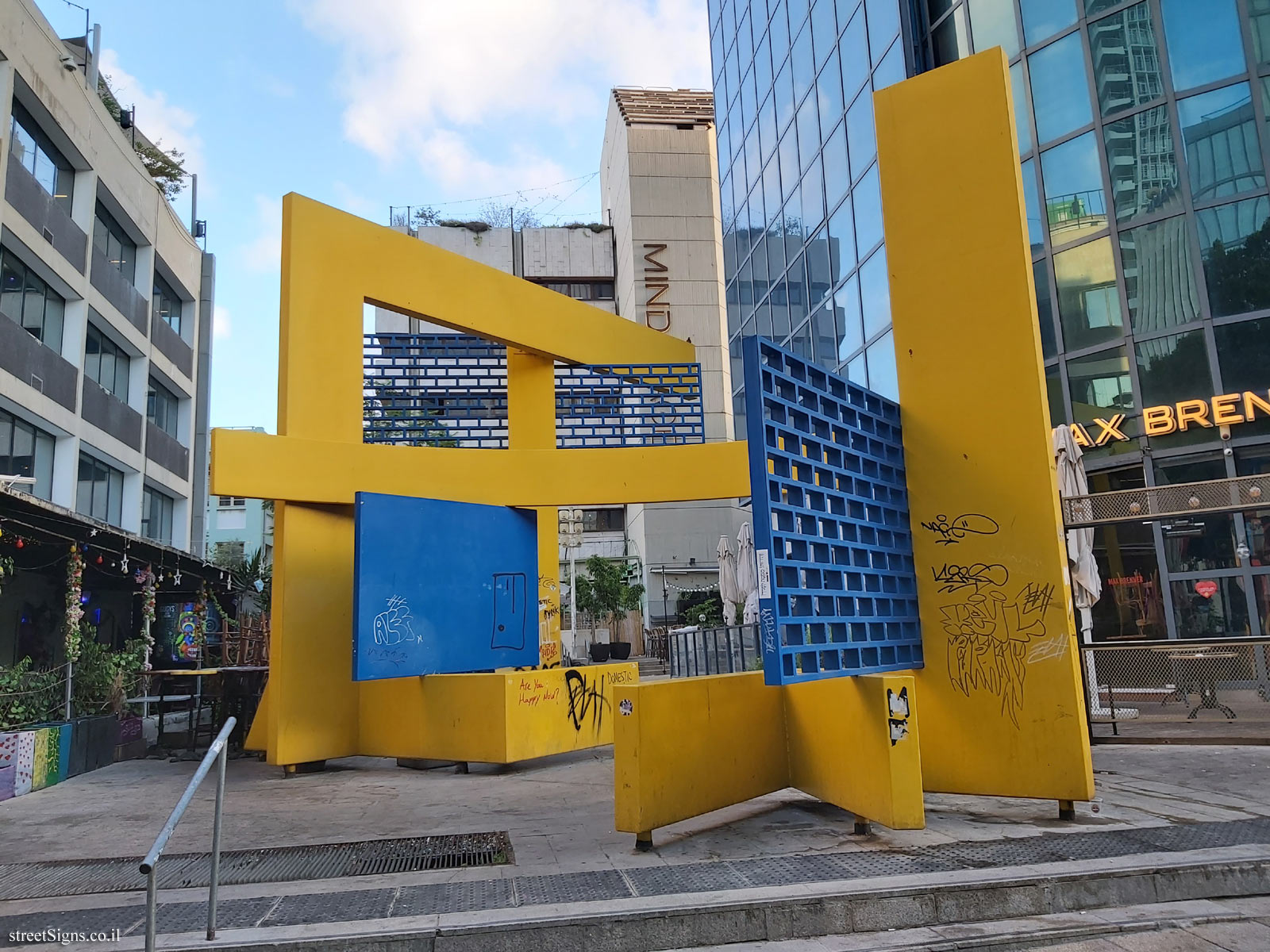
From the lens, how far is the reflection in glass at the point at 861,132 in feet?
56.1

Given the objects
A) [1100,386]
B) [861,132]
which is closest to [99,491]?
[861,132]

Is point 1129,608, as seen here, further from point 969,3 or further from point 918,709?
point 969,3

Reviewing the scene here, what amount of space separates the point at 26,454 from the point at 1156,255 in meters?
21.9

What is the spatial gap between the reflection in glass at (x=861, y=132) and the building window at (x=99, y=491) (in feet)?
58.8

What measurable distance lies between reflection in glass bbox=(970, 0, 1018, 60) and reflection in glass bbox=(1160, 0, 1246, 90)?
2.55m

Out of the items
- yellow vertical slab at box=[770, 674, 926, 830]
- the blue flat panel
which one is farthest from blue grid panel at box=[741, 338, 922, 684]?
the blue flat panel

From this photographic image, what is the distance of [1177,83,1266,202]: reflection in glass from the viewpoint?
49.5 feet

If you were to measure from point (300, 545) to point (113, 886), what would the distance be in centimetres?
554

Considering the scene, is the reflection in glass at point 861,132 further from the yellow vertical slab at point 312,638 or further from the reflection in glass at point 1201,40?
the yellow vertical slab at point 312,638

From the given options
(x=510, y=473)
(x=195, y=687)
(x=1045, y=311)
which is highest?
(x=1045, y=311)

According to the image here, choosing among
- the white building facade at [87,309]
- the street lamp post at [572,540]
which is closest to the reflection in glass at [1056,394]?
the street lamp post at [572,540]

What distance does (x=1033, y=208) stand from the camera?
1714 cm

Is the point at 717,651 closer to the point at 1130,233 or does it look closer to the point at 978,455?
the point at 978,455

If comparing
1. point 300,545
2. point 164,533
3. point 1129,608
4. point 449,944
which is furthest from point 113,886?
point 164,533
